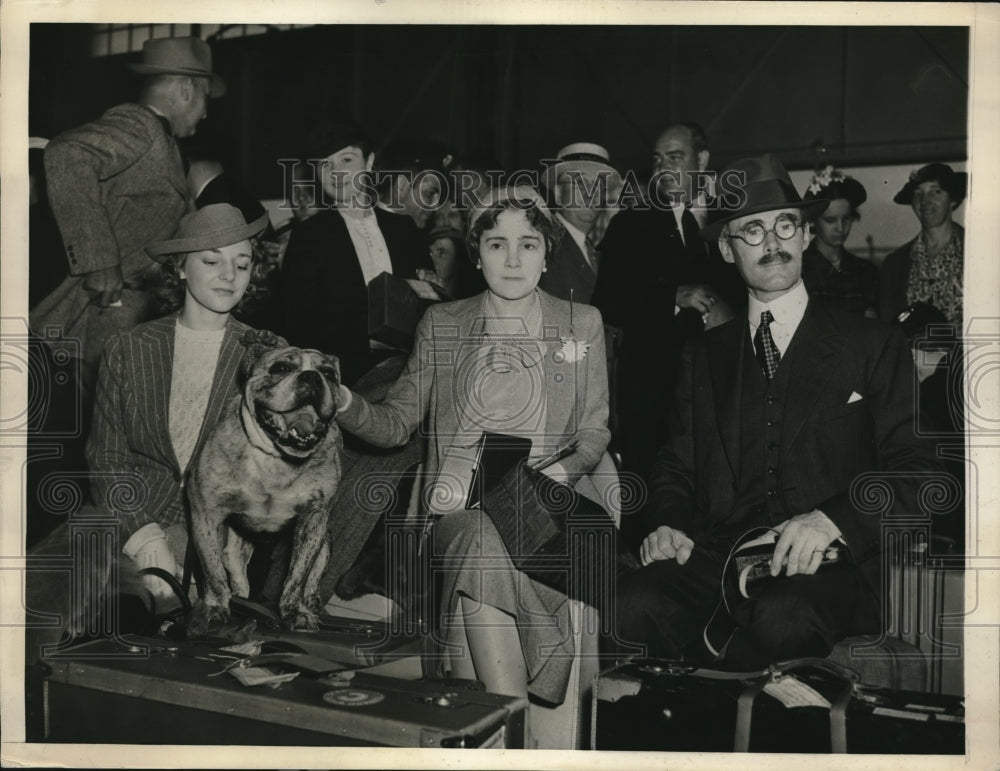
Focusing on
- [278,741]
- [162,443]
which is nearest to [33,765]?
[278,741]

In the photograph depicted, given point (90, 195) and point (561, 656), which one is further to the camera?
point (90, 195)

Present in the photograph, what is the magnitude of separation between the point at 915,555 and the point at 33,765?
3.73 metres

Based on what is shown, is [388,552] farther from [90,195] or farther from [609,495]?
[90,195]

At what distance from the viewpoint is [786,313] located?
14.6 feet

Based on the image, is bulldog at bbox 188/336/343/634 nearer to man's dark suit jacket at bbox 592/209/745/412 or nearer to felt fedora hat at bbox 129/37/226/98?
man's dark suit jacket at bbox 592/209/745/412

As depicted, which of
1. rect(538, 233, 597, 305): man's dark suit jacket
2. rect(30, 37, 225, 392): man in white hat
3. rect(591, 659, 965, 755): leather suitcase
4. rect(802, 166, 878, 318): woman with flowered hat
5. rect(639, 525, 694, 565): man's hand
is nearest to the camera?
rect(591, 659, 965, 755): leather suitcase

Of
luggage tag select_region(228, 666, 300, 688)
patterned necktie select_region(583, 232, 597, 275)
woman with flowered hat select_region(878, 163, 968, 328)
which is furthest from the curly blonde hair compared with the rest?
woman with flowered hat select_region(878, 163, 968, 328)

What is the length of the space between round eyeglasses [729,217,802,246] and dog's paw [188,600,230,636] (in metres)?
2.64

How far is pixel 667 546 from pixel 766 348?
2.93 ft

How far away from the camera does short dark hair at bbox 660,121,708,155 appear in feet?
15.1

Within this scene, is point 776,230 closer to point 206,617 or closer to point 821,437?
point 821,437

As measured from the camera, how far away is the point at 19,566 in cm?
470

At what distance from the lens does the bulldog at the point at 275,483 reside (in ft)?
15.0

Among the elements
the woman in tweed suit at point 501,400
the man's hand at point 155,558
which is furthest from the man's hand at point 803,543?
the man's hand at point 155,558
